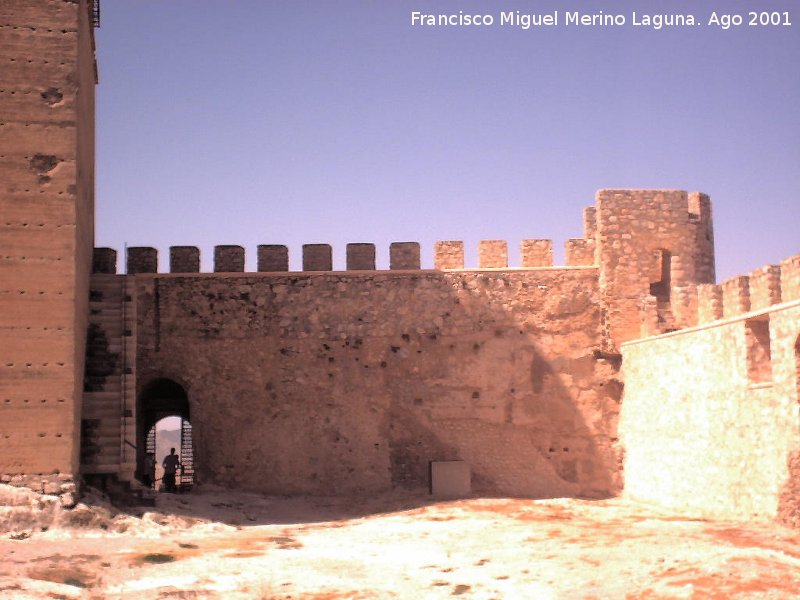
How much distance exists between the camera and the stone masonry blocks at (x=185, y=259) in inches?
639

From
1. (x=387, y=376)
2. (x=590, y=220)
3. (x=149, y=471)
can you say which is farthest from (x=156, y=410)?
(x=590, y=220)

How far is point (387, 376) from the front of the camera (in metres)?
15.8

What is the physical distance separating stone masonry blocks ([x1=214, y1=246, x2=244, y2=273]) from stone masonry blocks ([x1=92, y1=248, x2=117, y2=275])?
176cm

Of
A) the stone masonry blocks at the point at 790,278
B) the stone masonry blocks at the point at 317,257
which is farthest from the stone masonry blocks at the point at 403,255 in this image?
the stone masonry blocks at the point at 790,278

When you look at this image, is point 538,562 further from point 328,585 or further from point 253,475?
point 253,475

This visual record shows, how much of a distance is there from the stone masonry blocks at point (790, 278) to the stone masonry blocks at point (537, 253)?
544cm

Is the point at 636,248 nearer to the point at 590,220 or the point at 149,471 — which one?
the point at 590,220

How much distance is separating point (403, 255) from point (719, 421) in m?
6.63

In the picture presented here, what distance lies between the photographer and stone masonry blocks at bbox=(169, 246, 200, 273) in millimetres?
16219

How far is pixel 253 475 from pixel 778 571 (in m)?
9.71

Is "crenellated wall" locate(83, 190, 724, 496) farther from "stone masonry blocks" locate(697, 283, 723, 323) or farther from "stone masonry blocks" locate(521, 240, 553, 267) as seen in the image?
"stone masonry blocks" locate(697, 283, 723, 323)

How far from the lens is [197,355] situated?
51.8ft

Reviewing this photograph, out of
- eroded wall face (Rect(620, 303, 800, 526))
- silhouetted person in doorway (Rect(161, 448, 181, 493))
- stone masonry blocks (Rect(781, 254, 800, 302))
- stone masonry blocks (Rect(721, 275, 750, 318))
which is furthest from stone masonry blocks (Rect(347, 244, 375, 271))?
stone masonry blocks (Rect(781, 254, 800, 302))

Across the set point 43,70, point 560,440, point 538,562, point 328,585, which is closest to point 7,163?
point 43,70
